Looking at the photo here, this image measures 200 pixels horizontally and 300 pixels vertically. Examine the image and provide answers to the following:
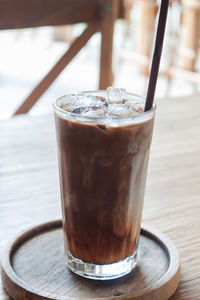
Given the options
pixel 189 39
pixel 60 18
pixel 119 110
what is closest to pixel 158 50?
pixel 119 110

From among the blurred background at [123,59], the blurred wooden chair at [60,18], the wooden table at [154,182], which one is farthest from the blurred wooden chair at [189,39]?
the wooden table at [154,182]

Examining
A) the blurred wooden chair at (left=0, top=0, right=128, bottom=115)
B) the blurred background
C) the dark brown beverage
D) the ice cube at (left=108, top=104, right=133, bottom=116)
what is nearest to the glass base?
the dark brown beverage

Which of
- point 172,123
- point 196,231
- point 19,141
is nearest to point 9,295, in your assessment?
point 196,231

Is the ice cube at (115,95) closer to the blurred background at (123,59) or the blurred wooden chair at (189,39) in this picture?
the blurred background at (123,59)

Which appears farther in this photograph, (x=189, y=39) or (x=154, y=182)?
(x=189, y=39)

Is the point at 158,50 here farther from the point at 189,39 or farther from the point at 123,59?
the point at 123,59

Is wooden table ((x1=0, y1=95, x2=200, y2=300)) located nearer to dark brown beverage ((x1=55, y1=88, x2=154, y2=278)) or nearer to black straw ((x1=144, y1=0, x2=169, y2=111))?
dark brown beverage ((x1=55, y1=88, x2=154, y2=278))
